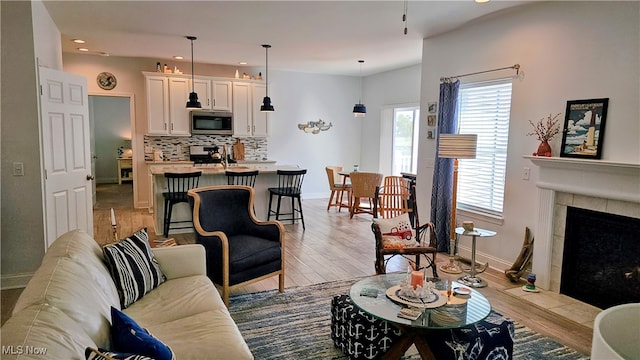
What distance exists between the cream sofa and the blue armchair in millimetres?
391

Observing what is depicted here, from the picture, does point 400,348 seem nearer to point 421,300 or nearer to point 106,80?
point 421,300

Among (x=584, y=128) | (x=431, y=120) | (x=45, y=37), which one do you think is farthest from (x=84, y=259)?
(x=431, y=120)

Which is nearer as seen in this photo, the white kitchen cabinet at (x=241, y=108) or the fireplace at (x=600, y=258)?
the fireplace at (x=600, y=258)

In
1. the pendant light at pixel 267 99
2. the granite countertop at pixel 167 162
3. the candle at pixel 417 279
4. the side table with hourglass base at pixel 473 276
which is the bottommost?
the side table with hourglass base at pixel 473 276

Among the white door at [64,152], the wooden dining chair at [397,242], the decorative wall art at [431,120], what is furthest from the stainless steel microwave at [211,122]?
the wooden dining chair at [397,242]

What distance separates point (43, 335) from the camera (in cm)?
127

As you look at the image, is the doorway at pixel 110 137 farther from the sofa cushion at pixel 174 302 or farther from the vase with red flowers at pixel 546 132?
the vase with red flowers at pixel 546 132

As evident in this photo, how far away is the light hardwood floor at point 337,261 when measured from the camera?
3.13 m

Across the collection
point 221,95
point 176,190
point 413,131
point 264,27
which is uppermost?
point 264,27

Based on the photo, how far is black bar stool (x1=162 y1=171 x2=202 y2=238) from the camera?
17.6 ft

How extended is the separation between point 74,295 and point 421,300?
1.79 m

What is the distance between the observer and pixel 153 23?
4.80 m

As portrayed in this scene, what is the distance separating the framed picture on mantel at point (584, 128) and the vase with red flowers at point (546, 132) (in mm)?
108

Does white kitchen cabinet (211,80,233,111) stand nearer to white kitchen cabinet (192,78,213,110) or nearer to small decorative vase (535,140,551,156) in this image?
white kitchen cabinet (192,78,213,110)
